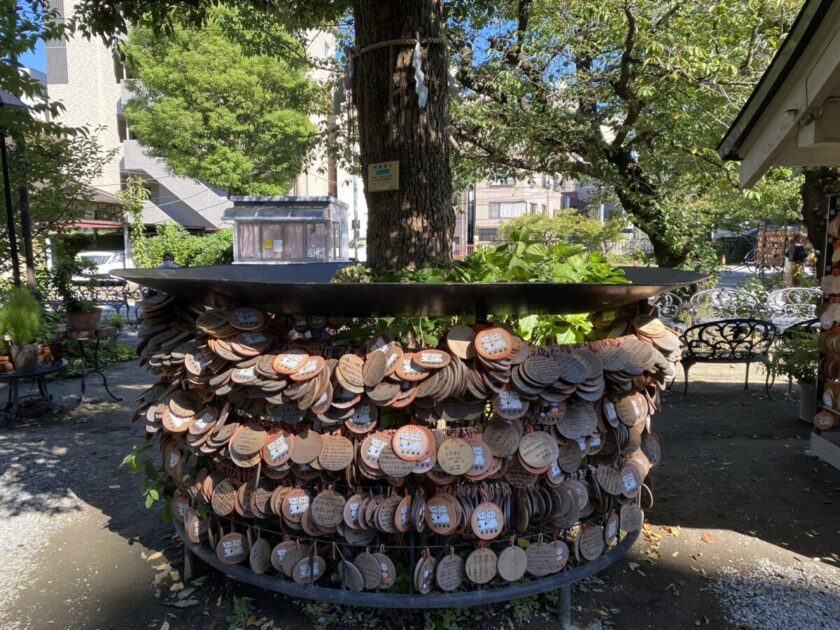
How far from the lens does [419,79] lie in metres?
2.86

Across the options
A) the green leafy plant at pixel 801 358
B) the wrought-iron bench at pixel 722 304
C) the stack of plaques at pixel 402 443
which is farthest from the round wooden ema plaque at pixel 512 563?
the wrought-iron bench at pixel 722 304

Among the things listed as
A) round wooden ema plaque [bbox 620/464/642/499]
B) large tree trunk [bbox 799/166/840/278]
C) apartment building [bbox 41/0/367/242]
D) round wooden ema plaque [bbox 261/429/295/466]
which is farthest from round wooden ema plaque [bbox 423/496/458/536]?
apartment building [bbox 41/0/367/242]

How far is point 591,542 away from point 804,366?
3.77 metres

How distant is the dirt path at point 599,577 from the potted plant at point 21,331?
0.70 m

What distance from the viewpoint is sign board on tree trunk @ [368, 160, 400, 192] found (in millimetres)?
3055

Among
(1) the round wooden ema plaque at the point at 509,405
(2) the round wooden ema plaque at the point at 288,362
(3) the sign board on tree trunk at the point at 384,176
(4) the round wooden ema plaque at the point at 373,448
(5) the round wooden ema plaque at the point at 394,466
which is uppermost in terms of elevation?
(3) the sign board on tree trunk at the point at 384,176

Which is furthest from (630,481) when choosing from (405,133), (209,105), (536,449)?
(209,105)

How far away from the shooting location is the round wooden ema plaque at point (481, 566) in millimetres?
2162

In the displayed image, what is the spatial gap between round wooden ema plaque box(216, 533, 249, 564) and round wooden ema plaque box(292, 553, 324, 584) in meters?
0.29

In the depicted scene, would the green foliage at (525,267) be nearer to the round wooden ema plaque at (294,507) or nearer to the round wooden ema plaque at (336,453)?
the round wooden ema plaque at (336,453)

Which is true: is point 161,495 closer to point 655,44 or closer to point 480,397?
point 480,397

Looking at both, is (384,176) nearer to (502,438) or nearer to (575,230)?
(502,438)

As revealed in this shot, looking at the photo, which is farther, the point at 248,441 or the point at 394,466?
the point at 248,441

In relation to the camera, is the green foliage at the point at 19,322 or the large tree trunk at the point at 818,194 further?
the large tree trunk at the point at 818,194
